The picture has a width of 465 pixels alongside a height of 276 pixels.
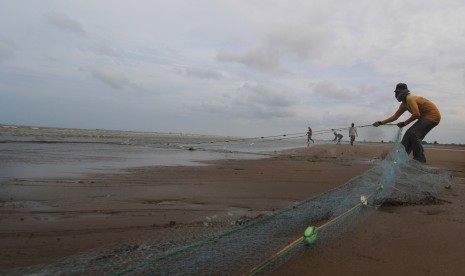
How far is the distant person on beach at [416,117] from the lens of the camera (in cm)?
767

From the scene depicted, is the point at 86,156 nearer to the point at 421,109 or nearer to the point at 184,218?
the point at 184,218

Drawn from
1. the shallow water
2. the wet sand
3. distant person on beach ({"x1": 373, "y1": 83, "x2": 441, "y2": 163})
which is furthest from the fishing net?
the shallow water

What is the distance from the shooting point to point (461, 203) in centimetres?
548

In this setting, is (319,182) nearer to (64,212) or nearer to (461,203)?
(461,203)

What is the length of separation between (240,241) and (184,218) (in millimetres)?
2001

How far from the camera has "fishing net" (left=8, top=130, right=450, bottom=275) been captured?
2.61 metres

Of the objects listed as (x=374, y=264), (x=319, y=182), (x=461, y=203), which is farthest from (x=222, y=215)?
(x=319, y=182)

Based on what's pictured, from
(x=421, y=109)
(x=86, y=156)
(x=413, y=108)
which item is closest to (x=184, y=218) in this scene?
(x=413, y=108)

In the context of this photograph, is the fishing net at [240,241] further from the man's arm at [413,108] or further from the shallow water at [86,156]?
the shallow water at [86,156]

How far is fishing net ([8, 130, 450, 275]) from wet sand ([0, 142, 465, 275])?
181 mm

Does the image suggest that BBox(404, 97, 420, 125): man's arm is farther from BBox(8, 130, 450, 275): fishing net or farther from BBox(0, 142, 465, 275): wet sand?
BBox(8, 130, 450, 275): fishing net

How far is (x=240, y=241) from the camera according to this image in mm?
3080

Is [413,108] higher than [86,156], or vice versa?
[413,108]

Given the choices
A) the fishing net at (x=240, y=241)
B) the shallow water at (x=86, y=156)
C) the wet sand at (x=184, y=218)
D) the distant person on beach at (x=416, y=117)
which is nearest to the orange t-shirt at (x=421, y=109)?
the distant person on beach at (x=416, y=117)
